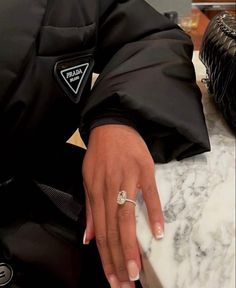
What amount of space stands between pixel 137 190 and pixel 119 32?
0.31 metres

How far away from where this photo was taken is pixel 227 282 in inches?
18.3

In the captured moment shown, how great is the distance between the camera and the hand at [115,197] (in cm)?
52

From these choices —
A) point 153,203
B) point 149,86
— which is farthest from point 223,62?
point 153,203

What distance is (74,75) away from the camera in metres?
0.75

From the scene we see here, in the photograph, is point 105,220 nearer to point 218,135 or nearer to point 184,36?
point 218,135

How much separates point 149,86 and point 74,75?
17 centimetres

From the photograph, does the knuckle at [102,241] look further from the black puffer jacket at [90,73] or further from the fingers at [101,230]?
the black puffer jacket at [90,73]

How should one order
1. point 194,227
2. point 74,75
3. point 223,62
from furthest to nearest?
1. point 74,75
2. point 223,62
3. point 194,227

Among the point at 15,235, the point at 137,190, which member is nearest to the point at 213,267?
the point at 137,190

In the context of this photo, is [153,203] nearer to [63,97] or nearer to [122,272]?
[122,272]

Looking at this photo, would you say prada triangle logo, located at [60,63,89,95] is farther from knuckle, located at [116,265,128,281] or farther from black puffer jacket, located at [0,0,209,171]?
knuckle, located at [116,265,128,281]

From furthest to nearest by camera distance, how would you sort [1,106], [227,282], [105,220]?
[1,106] → [105,220] → [227,282]

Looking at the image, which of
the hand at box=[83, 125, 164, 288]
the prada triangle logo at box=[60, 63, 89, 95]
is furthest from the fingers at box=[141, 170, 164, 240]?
the prada triangle logo at box=[60, 63, 89, 95]

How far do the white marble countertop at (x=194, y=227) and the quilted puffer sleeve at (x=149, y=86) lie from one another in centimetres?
3
